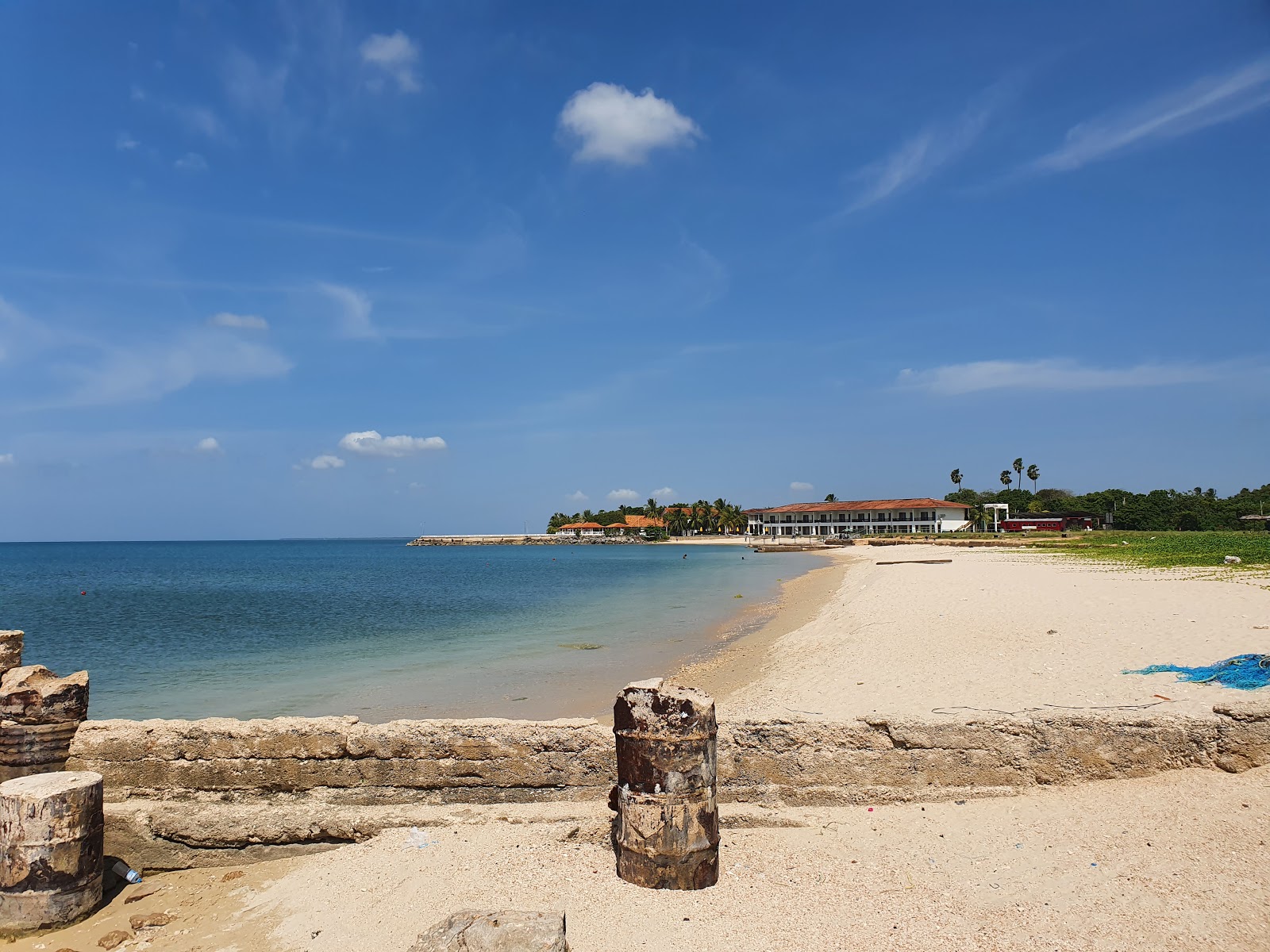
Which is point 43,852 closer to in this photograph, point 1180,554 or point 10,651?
point 10,651

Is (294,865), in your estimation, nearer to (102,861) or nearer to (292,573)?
(102,861)

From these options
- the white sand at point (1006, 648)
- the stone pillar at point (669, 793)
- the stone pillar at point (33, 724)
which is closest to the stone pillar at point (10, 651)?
the stone pillar at point (33, 724)

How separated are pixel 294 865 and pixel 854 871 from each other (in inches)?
155

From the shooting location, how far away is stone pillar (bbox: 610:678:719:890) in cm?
452

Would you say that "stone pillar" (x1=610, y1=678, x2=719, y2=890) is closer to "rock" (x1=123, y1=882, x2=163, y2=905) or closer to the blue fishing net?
"rock" (x1=123, y1=882, x2=163, y2=905)

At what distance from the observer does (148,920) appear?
4.97m

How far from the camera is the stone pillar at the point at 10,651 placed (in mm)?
6656

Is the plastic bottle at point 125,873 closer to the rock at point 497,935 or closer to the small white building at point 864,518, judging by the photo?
the rock at point 497,935

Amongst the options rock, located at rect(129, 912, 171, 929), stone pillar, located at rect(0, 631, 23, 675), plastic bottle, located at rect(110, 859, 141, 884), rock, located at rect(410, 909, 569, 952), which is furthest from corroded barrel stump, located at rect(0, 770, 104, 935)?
rock, located at rect(410, 909, 569, 952)

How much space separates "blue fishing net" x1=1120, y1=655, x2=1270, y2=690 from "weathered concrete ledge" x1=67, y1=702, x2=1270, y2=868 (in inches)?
100

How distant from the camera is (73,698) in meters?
5.99

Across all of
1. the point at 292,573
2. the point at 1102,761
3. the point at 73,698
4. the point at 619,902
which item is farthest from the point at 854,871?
the point at 292,573

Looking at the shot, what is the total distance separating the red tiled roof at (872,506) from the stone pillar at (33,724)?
282ft

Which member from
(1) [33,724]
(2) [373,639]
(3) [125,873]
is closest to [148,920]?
(3) [125,873]
